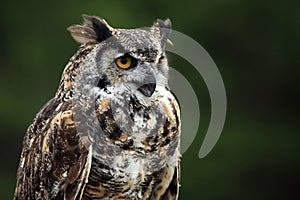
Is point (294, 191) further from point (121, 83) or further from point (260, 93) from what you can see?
point (121, 83)

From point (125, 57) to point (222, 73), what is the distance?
22.3 feet

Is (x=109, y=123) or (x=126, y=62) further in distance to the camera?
(x=109, y=123)

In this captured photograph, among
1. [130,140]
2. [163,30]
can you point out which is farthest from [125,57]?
[130,140]

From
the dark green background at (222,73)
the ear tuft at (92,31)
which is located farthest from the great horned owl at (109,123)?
the dark green background at (222,73)

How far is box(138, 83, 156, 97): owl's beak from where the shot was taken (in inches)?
166

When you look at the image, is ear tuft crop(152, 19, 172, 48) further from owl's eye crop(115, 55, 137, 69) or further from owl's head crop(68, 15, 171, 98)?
owl's eye crop(115, 55, 137, 69)

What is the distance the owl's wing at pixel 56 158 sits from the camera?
14.4ft

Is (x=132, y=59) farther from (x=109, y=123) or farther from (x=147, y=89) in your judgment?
(x=109, y=123)

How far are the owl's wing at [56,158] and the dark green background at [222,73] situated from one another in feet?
18.6

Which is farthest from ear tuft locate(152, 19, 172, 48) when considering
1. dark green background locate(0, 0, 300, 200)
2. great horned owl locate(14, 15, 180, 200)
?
dark green background locate(0, 0, 300, 200)

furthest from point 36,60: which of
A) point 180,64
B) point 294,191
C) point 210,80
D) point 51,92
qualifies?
point 210,80

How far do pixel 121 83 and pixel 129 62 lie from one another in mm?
120

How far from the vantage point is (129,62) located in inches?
167

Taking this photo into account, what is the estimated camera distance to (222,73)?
35.9 ft
